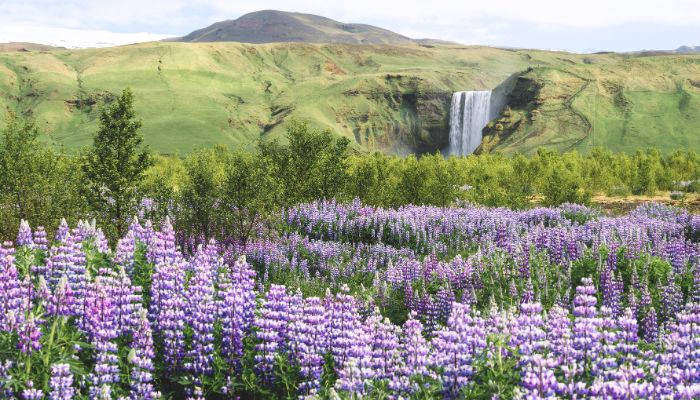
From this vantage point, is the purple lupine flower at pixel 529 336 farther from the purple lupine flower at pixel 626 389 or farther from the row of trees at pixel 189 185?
the row of trees at pixel 189 185

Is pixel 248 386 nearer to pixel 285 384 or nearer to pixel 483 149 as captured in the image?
pixel 285 384

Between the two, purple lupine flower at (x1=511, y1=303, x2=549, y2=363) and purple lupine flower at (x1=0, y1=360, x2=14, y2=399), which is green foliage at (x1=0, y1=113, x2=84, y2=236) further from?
purple lupine flower at (x1=511, y1=303, x2=549, y2=363)

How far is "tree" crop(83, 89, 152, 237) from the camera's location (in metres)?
27.2

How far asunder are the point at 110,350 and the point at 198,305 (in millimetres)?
1493

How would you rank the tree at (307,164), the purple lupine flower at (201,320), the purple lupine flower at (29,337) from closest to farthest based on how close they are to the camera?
the purple lupine flower at (29,337), the purple lupine flower at (201,320), the tree at (307,164)

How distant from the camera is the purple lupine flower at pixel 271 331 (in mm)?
8531

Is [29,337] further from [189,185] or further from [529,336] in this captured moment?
[189,185]

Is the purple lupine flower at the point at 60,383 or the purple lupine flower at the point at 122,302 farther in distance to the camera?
the purple lupine flower at the point at 122,302

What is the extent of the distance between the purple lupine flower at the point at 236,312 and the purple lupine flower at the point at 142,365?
111cm

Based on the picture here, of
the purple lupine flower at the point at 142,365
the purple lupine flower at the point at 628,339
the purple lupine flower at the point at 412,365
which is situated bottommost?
the purple lupine flower at the point at 142,365


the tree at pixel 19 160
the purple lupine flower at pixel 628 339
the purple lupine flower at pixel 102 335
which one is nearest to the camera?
the purple lupine flower at pixel 628 339

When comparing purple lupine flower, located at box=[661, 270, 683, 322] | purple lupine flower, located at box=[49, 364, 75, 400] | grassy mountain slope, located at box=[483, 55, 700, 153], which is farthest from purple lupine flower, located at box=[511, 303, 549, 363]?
grassy mountain slope, located at box=[483, 55, 700, 153]

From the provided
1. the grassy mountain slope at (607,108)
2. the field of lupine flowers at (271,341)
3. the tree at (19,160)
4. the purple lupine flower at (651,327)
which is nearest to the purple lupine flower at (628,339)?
the field of lupine flowers at (271,341)

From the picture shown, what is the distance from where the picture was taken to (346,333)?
843cm
